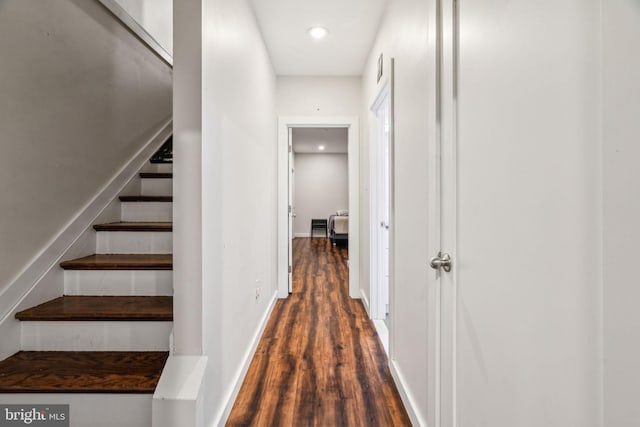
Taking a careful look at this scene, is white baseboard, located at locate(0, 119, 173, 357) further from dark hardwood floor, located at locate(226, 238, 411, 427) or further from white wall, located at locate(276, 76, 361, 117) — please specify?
white wall, located at locate(276, 76, 361, 117)

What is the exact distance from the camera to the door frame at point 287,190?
132 inches

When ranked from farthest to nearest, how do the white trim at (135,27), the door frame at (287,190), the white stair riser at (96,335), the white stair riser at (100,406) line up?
1. the door frame at (287,190)
2. the white trim at (135,27)
3. the white stair riser at (96,335)
4. the white stair riser at (100,406)

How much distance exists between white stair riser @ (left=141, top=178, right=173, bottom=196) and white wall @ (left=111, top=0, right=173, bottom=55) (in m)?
1.15

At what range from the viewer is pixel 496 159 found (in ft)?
2.58

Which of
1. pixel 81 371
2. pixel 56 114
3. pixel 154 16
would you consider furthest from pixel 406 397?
pixel 154 16

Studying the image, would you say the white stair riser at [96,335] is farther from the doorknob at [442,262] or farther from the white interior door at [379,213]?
the white interior door at [379,213]

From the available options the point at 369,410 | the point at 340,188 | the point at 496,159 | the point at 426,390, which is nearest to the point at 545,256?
the point at 496,159

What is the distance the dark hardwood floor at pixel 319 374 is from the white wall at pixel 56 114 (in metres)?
1.38

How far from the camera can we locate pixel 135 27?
2.18 m

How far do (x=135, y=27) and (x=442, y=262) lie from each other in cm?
A: 260

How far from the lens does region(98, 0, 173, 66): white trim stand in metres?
1.95

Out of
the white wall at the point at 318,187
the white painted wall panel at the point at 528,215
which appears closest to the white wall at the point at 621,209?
the white painted wall panel at the point at 528,215

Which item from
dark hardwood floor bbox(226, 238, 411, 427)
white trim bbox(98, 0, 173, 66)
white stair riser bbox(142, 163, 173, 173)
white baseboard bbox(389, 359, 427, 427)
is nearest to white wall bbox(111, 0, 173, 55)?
white trim bbox(98, 0, 173, 66)

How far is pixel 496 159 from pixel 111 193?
2.38 m
